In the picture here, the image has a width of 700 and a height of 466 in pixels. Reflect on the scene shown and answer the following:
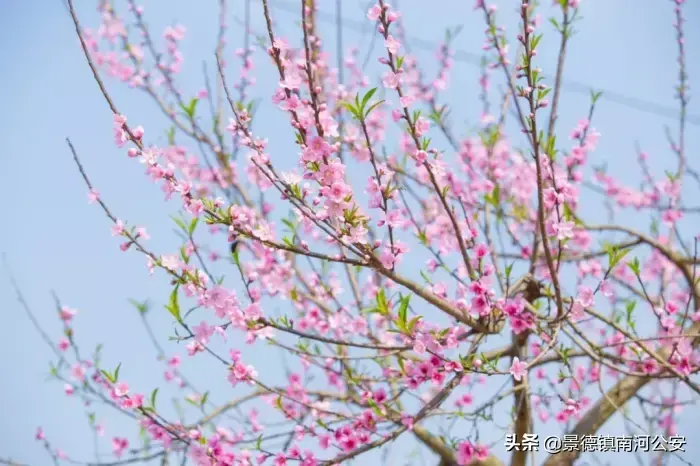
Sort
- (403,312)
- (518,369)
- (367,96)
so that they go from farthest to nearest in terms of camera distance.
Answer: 1. (518,369)
2. (403,312)
3. (367,96)

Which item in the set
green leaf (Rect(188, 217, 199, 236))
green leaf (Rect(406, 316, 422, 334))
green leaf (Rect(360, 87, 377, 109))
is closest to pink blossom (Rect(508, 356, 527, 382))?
green leaf (Rect(406, 316, 422, 334))

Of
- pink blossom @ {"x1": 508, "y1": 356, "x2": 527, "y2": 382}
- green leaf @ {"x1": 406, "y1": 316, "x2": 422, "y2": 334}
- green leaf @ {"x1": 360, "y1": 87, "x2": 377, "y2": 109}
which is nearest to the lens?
green leaf @ {"x1": 360, "y1": 87, "x2": 377, "y2": 109}

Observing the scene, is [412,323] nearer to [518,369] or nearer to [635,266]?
[518,369]

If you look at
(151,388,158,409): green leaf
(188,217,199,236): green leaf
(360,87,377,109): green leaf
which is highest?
(360,87,377,109): green leaf

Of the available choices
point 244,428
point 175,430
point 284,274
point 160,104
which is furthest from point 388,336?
point 160,104

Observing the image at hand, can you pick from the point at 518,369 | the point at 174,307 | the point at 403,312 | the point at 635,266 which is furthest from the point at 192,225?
the point at 635,266

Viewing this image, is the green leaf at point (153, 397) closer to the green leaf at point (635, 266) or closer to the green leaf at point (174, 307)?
the green leaf at point (174, 307)

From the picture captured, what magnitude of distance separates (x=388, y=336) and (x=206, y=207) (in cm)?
240

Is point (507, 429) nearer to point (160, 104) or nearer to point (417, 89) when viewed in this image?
point (417, 89)

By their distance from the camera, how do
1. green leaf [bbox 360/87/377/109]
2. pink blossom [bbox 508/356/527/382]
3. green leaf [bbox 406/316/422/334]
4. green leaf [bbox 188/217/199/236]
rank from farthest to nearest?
green leaf [bbox 188/217/199/236] < pink blossom [bbox 508/356/527/382] < green leaf [bbox 406/316/422/334] < green leaf [bbox 360/87/377/109]

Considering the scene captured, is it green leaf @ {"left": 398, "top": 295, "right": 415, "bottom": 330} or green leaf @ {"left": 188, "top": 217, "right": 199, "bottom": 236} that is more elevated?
green leaf @ {"left": 188, "top": 217, "right": 199, "bottom": 236}

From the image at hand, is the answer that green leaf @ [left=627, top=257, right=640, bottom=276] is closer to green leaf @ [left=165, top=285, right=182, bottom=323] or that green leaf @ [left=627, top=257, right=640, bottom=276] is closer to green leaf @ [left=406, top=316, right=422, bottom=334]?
green leaf @ [left=406, top=316, right=422, bottom=334]

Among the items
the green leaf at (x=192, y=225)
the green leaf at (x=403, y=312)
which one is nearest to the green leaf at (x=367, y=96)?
the green leaf at (x=403, y=312)

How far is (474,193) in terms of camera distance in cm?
479
